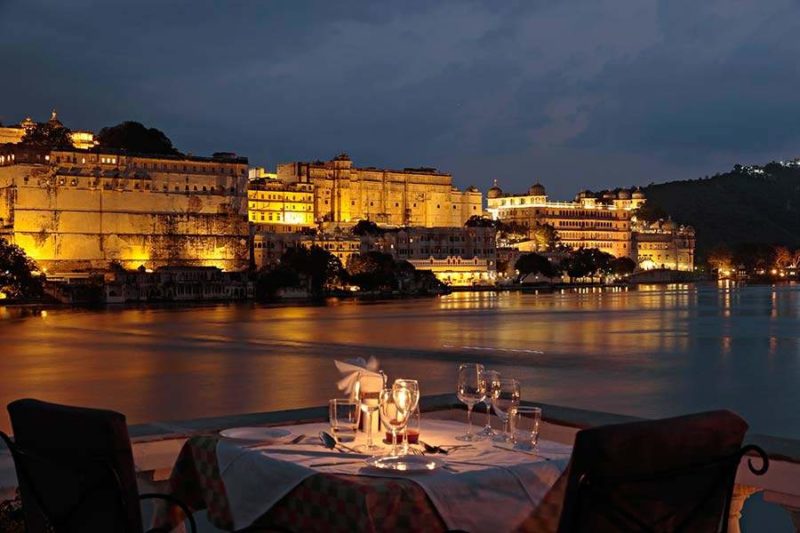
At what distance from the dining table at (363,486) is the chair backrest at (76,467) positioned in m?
0.39

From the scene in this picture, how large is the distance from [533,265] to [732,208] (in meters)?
80.6

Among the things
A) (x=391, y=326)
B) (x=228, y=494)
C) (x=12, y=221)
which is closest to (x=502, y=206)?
(x=12, y=221)

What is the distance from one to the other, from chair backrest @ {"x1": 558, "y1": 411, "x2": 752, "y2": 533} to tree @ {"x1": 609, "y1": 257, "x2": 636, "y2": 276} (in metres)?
115

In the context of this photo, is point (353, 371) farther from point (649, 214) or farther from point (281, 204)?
point (649, 214)

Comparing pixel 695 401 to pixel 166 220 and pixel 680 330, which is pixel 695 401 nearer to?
pixel 680 330

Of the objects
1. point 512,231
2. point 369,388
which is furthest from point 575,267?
point 369,388

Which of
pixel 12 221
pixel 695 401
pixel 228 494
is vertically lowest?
pixel 695 401

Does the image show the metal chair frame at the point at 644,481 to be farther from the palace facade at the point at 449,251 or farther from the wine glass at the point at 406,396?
the palace facade at the point at 449,251

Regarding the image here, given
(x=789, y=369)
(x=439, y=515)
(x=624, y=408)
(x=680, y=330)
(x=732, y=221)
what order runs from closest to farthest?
(x=439, y=515) → (x=624, y=408) → (x=789, y=369) → (x=680, y=330) → (x=732, y=221)

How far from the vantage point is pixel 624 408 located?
653 inches

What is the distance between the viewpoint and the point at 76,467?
3223 millimetres

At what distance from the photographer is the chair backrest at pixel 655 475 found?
9.05 ft

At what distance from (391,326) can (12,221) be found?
47.9 m

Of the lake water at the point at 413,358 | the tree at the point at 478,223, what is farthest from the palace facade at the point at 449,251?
the lake water at the point at 413,358
